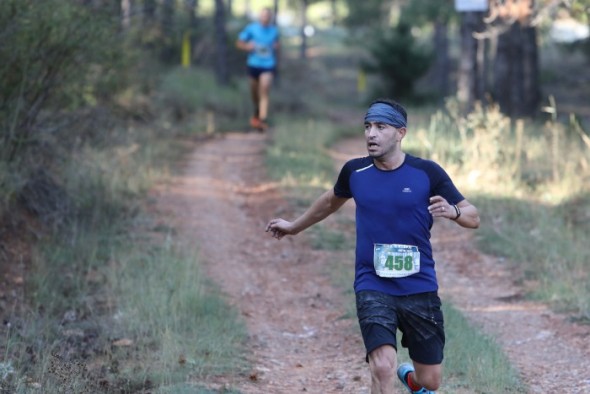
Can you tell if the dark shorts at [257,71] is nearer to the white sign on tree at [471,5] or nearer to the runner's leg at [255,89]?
the runner's leg at [255,89]

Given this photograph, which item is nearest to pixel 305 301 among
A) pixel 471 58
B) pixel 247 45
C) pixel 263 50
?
pixel 247 45

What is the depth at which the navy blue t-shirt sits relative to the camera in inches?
221

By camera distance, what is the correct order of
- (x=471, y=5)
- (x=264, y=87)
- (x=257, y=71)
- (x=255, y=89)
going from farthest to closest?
(x=255, y=89) < (x=257, y=71) < (x=264, y=87) < (x=471, y=5)

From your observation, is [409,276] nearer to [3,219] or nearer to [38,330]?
[38,330]

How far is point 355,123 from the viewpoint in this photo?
26406 mm

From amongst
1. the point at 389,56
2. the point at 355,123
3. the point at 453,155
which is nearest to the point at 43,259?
the point at 453,155

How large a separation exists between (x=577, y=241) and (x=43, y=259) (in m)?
5.42

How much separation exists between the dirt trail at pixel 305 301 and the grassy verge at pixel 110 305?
0.31 m

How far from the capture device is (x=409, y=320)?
564 cm

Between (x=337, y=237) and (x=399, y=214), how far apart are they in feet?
20.0

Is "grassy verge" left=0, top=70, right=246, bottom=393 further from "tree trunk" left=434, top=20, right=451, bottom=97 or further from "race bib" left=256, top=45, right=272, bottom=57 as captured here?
"tree trunk" left=434, top=20, right=451, bottom=97

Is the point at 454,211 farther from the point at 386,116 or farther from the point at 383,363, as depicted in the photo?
the point at 383,363

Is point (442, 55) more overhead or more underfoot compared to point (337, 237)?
more underfoot

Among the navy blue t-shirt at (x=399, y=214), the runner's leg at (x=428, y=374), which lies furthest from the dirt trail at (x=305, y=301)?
the navy blue t-shirt at (x=399, y=214)
